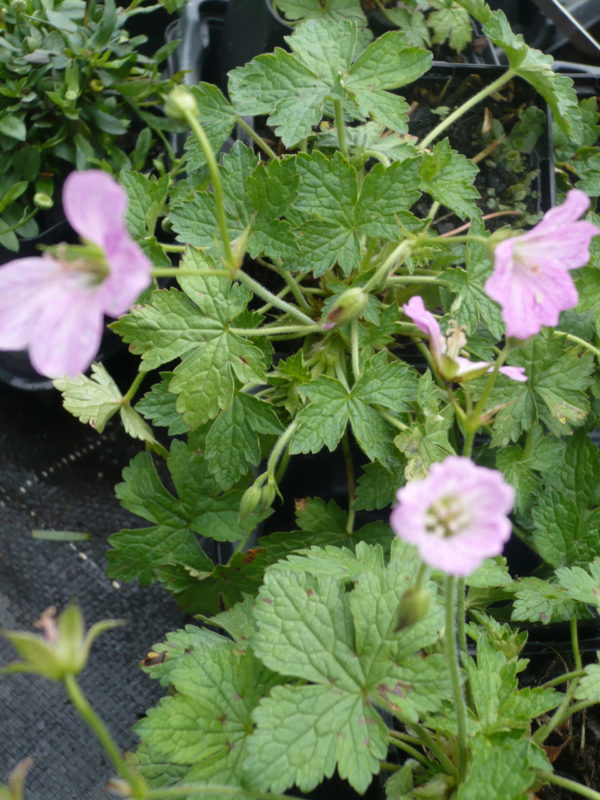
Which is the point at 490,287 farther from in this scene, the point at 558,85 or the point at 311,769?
the point at 558,85

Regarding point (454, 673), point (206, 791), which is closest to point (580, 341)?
point (454, 673)

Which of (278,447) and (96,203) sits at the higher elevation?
(96,203)

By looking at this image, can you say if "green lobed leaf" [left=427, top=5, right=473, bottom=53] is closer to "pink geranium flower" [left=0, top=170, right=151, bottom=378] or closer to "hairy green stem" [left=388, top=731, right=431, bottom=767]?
"pink geranium flower" [left=0, top=170, right=151, bottom=378]

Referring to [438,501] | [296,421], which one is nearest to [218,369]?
[296,421]

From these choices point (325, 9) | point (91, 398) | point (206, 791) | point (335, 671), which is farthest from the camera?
point (325, 9)

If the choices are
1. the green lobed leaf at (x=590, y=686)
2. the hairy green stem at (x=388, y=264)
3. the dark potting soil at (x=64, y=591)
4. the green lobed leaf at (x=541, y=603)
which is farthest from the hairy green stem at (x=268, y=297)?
the dark potting soil at (x=64, y=591)

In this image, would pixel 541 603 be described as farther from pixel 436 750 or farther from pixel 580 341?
pixel 580 341
